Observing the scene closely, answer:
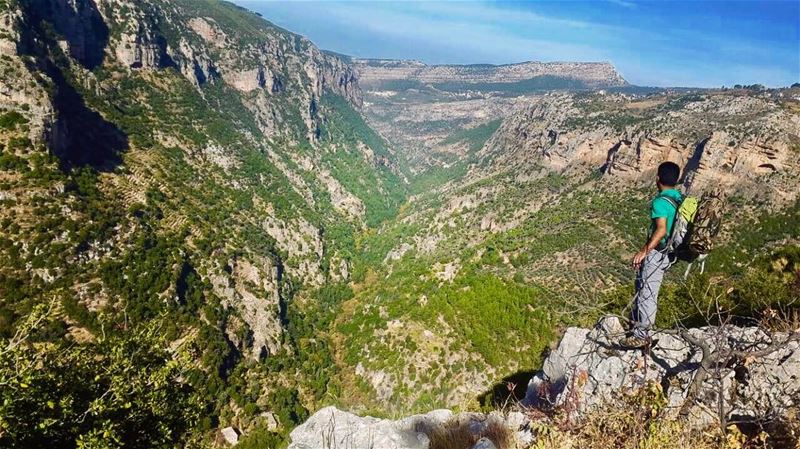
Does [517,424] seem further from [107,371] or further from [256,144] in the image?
[256,144]

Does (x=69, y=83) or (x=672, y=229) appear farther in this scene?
(x=69, y=83)

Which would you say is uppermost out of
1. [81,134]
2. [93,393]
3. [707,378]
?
[707,378]

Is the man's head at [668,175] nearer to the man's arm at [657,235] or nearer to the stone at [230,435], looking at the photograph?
the man's arm at [657,235]

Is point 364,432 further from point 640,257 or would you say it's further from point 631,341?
point 640,257

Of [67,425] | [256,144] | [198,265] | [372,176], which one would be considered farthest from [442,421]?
[372,176]

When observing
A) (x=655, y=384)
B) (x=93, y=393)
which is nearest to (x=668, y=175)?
(x=655, y=384)

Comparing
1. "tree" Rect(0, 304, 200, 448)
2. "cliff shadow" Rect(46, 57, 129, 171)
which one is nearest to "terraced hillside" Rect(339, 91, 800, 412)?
"tree" Rect(0, 304, 200, 448)

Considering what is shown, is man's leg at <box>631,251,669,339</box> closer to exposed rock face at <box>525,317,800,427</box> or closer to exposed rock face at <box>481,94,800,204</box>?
exposed rock face at <box>525,317,800,427</box>
